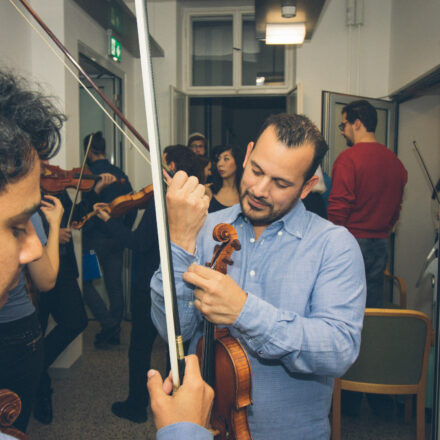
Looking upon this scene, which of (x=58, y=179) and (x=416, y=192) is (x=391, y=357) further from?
(x=416, y=192)

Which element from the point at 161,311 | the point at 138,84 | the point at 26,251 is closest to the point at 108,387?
the point at 161,311

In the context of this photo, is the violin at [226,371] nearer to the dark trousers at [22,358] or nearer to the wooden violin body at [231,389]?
the wooden violin body at [231,389]

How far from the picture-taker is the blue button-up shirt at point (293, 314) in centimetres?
102

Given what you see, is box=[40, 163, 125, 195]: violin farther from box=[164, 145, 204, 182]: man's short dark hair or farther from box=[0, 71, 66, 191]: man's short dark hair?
box=[0, 71, 66, 191]: man's short dark hair

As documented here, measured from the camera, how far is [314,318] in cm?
109

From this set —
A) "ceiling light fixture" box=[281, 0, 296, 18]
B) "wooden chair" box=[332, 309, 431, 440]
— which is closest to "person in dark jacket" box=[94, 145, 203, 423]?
"wooden chair" box=[332, 309, 431, 440]

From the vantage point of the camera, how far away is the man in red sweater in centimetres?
279

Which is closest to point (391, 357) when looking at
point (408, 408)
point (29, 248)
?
point (408, 408)

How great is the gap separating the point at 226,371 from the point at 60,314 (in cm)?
165

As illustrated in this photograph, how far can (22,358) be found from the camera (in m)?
1.48

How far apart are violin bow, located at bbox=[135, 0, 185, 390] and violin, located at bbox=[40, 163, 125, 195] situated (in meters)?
2.06

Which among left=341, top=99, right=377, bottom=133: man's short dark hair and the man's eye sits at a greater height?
left=341, top=99, right=377, bottom=133: man's short dark hair

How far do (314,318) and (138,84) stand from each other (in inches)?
168

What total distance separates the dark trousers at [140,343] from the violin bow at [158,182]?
1.74 metres
